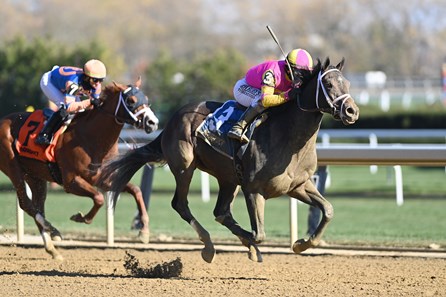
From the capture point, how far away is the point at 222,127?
27.5 ft

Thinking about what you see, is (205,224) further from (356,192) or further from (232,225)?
(356,192)

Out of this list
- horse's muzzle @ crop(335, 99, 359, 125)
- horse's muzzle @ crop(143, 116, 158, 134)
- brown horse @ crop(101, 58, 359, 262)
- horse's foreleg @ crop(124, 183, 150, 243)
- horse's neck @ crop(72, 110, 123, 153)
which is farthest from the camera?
horse's neck @ crop(72, 110, 123, 153)

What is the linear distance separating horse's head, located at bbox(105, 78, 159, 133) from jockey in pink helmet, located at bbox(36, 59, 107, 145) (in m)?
0.32

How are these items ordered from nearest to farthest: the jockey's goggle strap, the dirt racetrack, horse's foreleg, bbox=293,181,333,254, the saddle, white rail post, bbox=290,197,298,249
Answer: the dirt racetrack
the jockey's goggle strap
horse's foreleg, bbox=293,181,333,254
the saddle
white rail post, bbox=290,197,298,249

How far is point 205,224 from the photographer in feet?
40.1

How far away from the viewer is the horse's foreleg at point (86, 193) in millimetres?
9164

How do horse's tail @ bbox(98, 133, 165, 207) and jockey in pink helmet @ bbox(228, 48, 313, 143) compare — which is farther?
horse's tail @ bbox(98, 133, 165, 207)

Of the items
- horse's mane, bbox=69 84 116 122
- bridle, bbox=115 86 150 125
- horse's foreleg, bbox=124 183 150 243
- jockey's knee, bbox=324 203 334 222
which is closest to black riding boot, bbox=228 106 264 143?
jockey's knee, bbox=324 203 334 222

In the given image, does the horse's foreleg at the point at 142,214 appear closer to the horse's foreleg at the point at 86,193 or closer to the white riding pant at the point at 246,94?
the horse's foreleg at the point at 86,193

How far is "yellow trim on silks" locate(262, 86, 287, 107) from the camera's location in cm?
805

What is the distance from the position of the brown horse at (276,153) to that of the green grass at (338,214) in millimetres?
2386

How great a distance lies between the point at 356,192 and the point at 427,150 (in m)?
6.22

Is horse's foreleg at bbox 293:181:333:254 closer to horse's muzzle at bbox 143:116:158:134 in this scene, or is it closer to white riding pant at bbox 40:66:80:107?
horse's muzzle at bbox 143:116:158:134

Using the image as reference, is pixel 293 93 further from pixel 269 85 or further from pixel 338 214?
pixel 338 214
